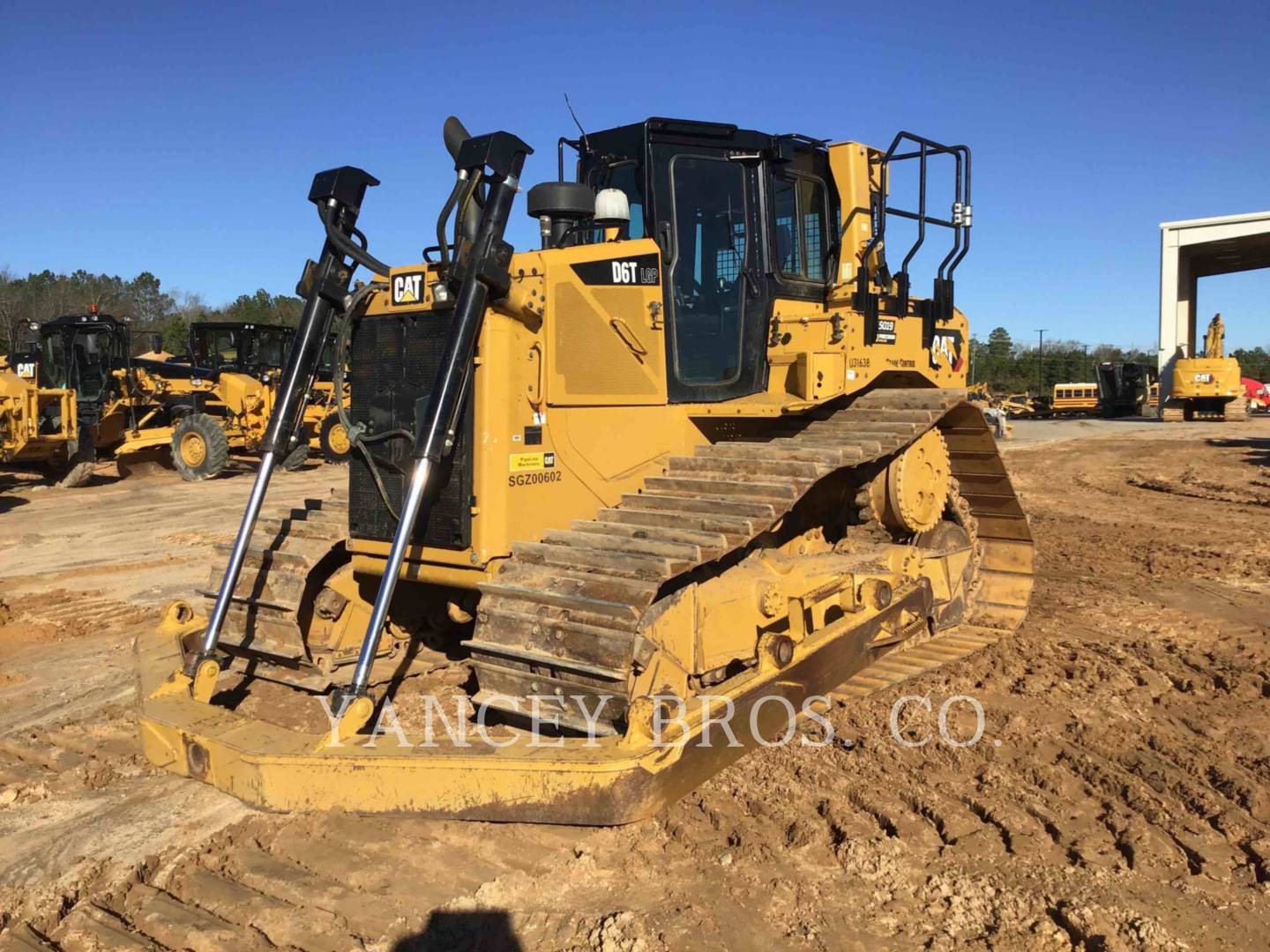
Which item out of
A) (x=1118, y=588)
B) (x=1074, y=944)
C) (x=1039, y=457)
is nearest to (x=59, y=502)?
(x=1118, y=588)

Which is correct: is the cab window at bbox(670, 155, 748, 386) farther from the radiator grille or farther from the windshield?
the windshield

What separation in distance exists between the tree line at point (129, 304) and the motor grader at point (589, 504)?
135 ft

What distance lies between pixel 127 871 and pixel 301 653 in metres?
1.41

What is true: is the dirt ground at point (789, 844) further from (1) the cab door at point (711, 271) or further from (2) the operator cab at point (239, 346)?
(2) the operator cab at point (239, 346)

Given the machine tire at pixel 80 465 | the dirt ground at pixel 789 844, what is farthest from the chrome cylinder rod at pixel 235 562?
the machine tire at pixel 80 465

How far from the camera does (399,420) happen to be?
4.73m

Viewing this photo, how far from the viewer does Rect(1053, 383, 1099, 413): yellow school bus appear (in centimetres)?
4200

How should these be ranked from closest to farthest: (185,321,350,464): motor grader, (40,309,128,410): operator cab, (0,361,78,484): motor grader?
(0,361,78,484): motor grader
(40,309,128,410): operator cab
(185,321,350,464): motor grader

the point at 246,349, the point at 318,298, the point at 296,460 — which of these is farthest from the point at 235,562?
the point at 246,349

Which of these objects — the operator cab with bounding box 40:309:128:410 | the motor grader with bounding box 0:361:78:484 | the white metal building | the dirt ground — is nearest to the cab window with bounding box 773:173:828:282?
the dirt ground

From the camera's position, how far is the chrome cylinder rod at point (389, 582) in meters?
3.87

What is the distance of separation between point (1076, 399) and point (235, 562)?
4329 cm

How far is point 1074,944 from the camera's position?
3.17 metres

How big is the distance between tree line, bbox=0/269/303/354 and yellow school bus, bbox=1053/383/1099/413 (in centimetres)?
3360
